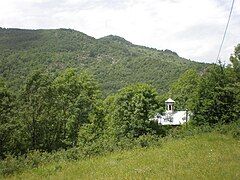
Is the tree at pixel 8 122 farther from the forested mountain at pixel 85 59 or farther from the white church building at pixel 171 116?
the forested mountain at pixel 85 59

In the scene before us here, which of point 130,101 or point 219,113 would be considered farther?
point 130,101

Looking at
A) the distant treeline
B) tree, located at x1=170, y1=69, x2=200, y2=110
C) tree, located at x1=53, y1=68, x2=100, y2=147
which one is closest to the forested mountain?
tree, located at x1=170, y1=69, x2=200, y2=110

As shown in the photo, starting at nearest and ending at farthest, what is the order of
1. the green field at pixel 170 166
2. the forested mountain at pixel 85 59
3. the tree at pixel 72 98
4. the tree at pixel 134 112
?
the green field at pixel 170 166, the tree at pixel 72 98, the tree at pixel 134 112, the forested mountain at pixel 85 59

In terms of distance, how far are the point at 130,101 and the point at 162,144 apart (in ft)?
91.3

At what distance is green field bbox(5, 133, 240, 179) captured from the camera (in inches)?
470

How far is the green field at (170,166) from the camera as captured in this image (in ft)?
39.2

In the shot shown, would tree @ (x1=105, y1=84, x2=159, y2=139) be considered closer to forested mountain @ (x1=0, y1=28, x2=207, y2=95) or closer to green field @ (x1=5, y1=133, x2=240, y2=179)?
green field @ (x1=5, y1=133, x2=240, y2=179)

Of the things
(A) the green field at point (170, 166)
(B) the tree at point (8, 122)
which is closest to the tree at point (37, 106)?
(B) the tree at point (8, 122)

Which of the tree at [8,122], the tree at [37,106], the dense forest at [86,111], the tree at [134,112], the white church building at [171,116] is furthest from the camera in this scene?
the white church building at [171,116]

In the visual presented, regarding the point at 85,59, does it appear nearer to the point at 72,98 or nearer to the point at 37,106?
the point at 72,98

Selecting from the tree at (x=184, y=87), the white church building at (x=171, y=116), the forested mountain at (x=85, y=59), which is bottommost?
the white church building at (x=171, y=116)

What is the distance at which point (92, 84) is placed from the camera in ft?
145

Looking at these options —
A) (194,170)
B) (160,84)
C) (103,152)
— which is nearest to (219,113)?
(103,152)

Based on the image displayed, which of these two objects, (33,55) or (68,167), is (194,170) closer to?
(68,167)
